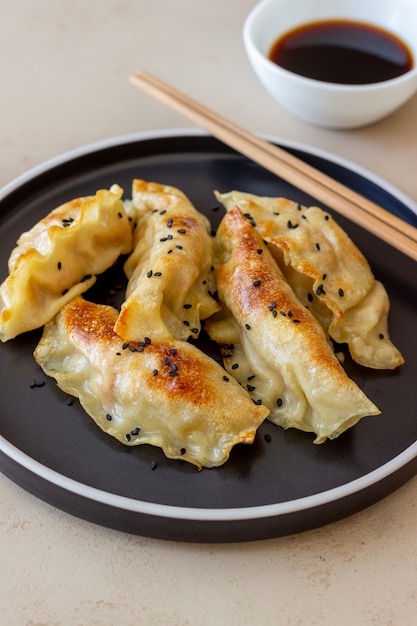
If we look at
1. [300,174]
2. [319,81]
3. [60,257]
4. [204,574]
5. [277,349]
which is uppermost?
[319,81]

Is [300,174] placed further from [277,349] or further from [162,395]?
[162,395]

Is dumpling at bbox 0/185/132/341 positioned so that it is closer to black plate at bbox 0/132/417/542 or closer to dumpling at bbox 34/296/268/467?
black plate at bbox 0/132/417/542

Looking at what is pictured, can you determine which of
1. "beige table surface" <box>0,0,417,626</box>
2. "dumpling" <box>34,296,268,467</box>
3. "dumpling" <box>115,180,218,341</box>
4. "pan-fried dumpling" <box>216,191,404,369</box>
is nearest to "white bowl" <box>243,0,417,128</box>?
"pan-fried dumpling" <box>216,191,404,369</box>

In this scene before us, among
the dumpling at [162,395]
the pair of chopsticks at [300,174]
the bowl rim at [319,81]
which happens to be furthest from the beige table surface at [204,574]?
the bowl rim at [319,81]

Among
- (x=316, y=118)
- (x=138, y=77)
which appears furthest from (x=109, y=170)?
(x=316, y=118)

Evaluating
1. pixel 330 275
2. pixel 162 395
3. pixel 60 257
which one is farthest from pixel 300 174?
pixel 162 395

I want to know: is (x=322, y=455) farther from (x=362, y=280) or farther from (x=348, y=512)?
(x=362, y=280)
